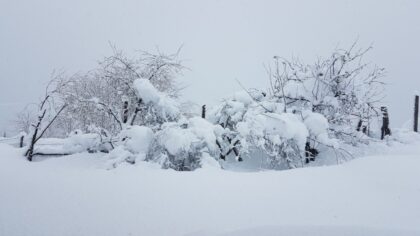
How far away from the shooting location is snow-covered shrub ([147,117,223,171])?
6469mm

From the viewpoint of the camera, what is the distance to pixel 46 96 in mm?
9141

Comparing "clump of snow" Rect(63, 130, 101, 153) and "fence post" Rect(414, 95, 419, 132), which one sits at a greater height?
"fence post" Rect(414, 95, 419, 132)

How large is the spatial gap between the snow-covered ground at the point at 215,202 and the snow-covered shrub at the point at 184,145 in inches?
52.5

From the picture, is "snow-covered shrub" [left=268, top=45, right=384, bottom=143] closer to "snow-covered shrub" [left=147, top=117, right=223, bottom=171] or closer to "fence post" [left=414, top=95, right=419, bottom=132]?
"snow-covered shrub" [left=147, top=117, right=223, bottom=171]

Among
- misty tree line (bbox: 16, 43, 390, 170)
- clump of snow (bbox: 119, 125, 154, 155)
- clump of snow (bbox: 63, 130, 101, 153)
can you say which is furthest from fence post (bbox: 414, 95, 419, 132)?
clump of snow (bbox: 63, 130, 101, 153)

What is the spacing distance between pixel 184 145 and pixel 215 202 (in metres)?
2.60

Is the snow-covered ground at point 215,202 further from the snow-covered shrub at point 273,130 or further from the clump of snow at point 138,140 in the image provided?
the snow-covered shrub at point 273,130

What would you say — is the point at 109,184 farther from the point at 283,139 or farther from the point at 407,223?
the point at 283,139

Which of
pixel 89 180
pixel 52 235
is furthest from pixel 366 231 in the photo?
pixel 89 180

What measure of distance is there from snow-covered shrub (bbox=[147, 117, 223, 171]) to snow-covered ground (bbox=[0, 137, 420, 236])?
1334 millimetres

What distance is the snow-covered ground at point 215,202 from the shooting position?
3451 millimetres

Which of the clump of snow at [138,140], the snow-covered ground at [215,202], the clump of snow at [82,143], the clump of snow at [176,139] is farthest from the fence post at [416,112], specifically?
the clump of snow at [82,143]

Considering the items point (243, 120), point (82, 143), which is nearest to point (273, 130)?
point (243, 120)

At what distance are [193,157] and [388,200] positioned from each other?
12.3 ft
